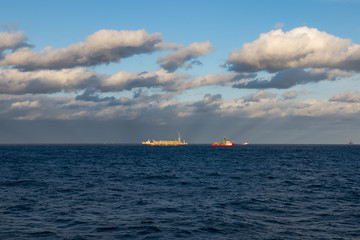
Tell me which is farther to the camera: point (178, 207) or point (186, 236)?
point (178, 207)

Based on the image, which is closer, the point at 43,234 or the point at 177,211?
the point at 43,234

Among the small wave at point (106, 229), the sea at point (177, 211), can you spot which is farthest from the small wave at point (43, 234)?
the small wave at point (106, 229)

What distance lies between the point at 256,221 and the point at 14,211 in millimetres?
22433

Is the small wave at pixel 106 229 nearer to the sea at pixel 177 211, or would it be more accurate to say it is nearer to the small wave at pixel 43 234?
the sea at pixel 177 211

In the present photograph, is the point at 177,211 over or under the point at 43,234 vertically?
under

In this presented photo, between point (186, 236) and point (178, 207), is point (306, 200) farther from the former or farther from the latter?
point (186, 236)

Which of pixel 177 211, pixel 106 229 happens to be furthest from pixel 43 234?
pixel 177 211

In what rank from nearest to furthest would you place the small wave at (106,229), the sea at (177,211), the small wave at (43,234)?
the small wave at (43,234)
the sea at (177,211)
the small wave at (106,229)

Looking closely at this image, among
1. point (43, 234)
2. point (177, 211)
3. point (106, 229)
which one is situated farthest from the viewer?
point (177, 211)

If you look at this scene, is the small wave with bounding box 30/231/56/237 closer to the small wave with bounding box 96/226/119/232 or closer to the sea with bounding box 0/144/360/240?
the sea with bounding box 0/144/360/240

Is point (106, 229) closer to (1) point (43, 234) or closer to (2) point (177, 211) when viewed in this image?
(1) point (43, 234)

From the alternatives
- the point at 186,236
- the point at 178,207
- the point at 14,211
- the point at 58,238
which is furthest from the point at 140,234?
the point at 14,211

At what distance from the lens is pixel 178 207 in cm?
3369

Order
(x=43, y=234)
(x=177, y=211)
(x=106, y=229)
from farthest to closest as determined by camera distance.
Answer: (x=177, y=211), (x=106, y=229), (x=43, y=234)
